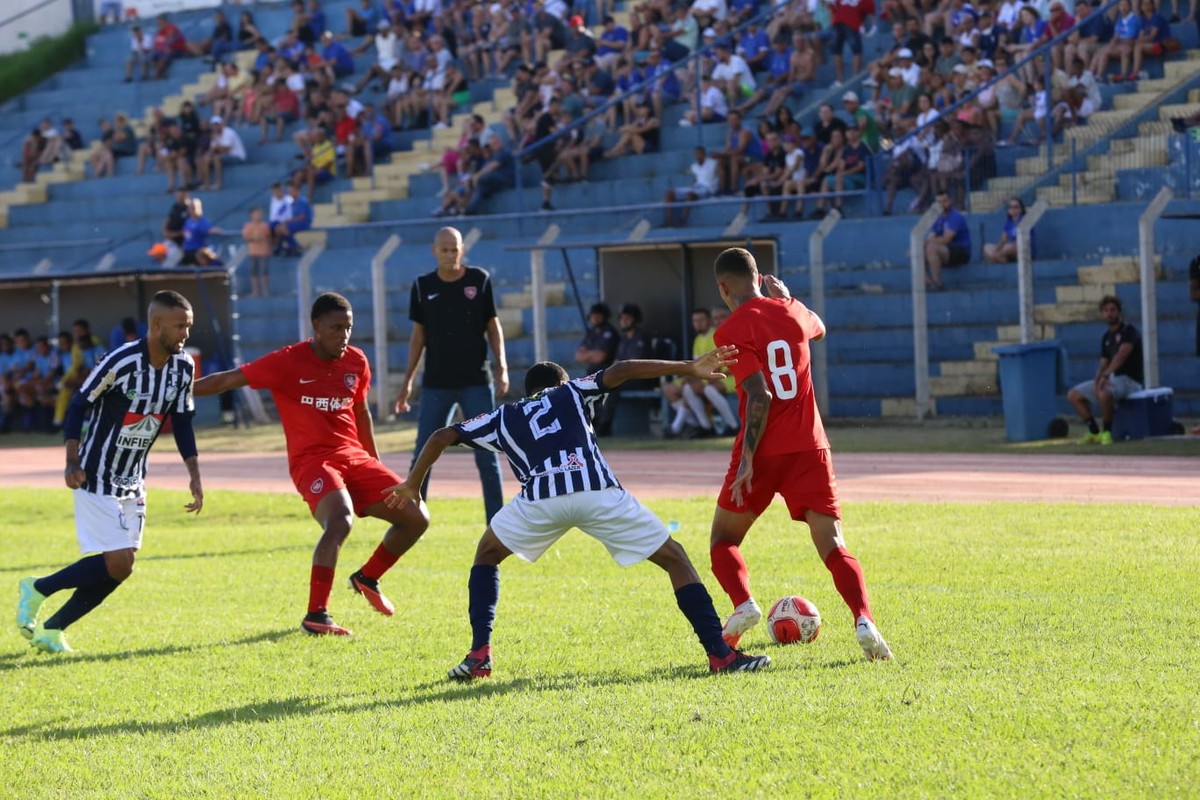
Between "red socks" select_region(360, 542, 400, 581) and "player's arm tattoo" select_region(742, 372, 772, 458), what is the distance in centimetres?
266

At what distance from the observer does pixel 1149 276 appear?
2058 cm

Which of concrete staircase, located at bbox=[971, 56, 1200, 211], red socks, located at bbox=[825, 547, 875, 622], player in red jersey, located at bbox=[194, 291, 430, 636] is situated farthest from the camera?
concrete staircase, located at bbox=[971, 56, 1200, 211]

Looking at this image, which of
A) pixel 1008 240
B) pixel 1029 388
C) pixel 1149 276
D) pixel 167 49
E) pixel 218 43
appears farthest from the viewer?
pixel 167 49

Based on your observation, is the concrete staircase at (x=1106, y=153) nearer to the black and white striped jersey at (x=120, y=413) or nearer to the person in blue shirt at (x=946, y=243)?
the person in blue shirt at (x=946, y=243)

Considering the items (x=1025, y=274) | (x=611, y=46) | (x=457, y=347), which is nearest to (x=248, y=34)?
(x=611, y=46)

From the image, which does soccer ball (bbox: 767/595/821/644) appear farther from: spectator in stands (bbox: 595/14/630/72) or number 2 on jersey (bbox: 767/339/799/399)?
spectator in stands (bbox: 595/14/630/72)

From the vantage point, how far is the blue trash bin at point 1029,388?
64.1 feet

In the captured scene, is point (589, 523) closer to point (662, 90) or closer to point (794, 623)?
point (794, 623)

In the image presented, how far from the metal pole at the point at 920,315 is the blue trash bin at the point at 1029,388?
2.33 metres

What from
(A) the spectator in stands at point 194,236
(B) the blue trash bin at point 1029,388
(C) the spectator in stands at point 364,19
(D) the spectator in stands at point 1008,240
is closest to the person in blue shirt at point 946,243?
(D) the spectator in stands at point 1008,240

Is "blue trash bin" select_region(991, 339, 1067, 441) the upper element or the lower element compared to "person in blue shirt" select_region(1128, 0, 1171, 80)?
lower

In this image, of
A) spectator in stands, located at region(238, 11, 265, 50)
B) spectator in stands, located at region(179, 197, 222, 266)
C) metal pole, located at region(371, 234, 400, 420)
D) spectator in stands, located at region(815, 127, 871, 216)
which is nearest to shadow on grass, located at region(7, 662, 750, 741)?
spectator in stands, located at region(815, 127, 871, 216)

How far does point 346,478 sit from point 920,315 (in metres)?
13.9

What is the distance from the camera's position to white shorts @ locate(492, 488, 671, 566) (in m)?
7.43
